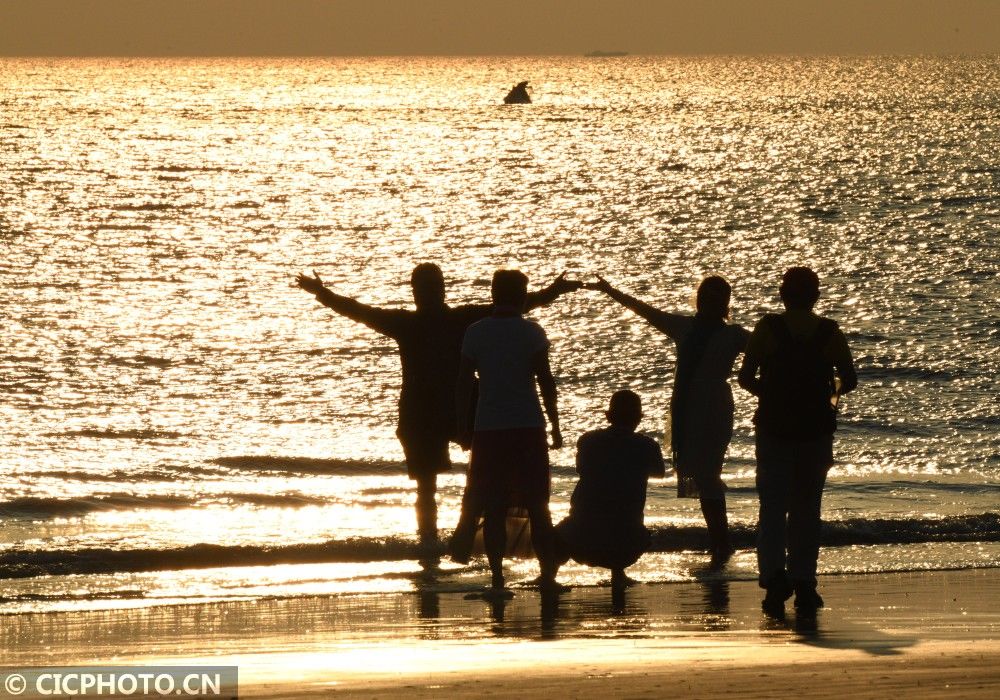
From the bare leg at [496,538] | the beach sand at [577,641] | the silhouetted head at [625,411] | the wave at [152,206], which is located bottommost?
the beach sand at [577,641]

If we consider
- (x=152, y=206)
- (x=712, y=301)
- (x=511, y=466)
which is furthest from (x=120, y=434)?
(x=152, y=206)

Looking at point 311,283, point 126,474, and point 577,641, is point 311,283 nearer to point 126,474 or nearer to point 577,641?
point 577,641

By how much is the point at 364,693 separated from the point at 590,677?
847mm

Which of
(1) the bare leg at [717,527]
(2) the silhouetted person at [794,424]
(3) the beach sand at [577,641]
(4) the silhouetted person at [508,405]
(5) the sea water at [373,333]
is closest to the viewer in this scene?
(3) the beach sand at [577,641]

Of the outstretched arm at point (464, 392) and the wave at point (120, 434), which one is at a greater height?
the wave at point (120, 434)

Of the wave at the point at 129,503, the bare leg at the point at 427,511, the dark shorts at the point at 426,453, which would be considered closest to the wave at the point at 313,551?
the bare leg at the point at 427,511

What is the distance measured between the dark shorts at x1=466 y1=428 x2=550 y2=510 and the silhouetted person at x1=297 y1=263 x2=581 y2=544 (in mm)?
1370

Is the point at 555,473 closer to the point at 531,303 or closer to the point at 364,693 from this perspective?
the point at 531,303

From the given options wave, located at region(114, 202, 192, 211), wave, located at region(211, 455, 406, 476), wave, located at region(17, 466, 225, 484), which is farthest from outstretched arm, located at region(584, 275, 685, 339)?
wave, located at region(114, 202, 192, 211)

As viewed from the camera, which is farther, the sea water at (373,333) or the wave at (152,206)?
the wave at (152,206)

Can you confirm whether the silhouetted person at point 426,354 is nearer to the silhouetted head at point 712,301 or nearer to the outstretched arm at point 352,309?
the outstretched arm at point 352,309

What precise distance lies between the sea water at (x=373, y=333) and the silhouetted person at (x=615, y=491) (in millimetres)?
895

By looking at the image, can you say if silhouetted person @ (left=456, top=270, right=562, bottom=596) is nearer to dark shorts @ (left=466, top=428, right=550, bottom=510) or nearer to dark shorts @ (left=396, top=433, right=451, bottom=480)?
dark shorts @ (left=466, top=428, right=550, bottom=510)

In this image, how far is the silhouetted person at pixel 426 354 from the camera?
916 cm
